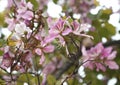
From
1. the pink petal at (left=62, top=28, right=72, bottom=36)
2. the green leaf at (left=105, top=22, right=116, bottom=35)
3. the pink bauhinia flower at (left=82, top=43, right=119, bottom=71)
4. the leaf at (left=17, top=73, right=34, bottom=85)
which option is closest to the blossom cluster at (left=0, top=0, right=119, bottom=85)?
the pink petal at (left=62, top=28, right=72, bottom=36)

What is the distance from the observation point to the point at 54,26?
1372 millimetres

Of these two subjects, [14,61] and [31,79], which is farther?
[31,79]

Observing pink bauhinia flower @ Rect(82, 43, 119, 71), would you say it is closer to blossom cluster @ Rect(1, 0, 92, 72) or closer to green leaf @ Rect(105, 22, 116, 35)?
blossom cluster @ Rect(1, 0, 92, 72)

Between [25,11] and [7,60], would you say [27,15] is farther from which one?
[7,60]

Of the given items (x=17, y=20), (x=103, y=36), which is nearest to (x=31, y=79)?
(x=17, y=20)

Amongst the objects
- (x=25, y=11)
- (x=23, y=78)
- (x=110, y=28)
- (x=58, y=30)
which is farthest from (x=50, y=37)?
(x=110, y=28)

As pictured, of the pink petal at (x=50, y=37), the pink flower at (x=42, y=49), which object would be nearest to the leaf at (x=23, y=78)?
the pink flower at (x=42, y=49)

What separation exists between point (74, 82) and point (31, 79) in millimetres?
376

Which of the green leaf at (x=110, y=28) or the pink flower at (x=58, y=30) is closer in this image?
the pink flower at (x=58, y=30)

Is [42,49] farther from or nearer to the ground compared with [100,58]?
farther from the ground

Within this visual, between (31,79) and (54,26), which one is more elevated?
(54,26)

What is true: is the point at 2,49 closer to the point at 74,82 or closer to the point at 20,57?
the point at 20,57

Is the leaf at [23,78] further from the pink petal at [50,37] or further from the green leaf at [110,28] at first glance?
the green leaf at [110,28]

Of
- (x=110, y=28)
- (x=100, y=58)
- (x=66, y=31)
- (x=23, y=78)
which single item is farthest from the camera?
(x=110, y=28)
